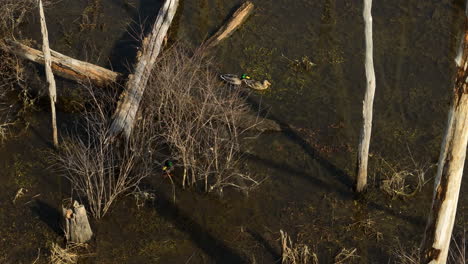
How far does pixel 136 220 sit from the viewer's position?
1262 centimetres

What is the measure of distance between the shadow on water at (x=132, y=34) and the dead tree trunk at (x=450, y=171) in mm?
6852

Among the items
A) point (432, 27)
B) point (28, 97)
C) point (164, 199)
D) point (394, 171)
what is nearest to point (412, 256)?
point (394, 171)

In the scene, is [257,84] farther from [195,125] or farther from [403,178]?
[403,178]

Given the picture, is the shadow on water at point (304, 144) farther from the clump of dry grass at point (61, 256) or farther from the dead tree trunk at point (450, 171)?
the clump of dry grass at point (61, 256)

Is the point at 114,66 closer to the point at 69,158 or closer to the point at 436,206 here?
the point at 69,158

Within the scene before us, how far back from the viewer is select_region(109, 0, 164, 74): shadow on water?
1555cm

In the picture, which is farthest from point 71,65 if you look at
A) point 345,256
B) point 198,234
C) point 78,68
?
point 345,256

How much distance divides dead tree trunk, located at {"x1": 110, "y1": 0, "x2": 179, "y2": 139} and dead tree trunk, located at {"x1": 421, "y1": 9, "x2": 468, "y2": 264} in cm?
573

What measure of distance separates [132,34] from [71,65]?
2173 millimetres

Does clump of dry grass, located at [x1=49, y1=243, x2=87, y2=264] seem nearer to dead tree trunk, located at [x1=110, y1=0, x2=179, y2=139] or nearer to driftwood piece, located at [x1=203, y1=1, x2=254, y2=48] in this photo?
dead tree trunk, located at [x1=110, y1=0, x2=179, y2=139]

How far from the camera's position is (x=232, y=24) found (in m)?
16.4

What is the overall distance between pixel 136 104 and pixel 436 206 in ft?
19.9

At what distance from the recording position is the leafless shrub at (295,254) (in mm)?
11609

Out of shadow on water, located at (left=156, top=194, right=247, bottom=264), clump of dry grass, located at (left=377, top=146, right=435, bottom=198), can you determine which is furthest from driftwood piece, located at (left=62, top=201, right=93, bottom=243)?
clump of dry grass, located at (left=377, top=146, right=435, bottom=198)
